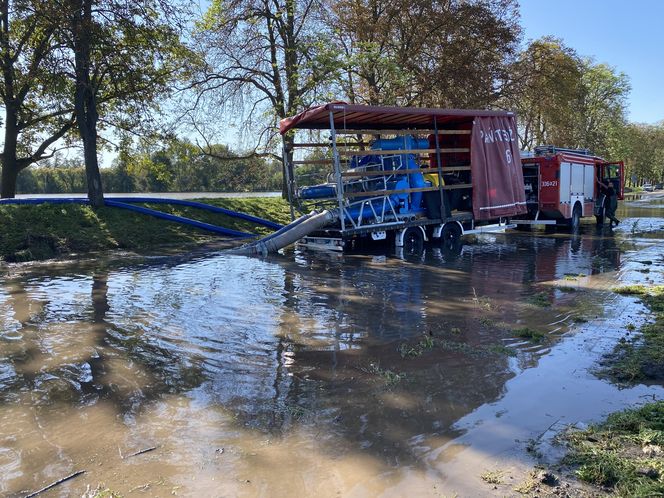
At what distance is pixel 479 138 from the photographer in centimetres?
1509

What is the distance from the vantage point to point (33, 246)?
1412cm

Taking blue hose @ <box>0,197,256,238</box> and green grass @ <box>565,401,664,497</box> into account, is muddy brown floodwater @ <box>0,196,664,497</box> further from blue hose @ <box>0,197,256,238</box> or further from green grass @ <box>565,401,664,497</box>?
blue hose @ <box>0,197,256,238</box>

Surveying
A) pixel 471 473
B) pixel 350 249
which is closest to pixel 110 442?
pixel 471 473

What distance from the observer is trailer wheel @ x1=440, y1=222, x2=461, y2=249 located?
15141 mm

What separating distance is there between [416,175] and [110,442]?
1162 centimetres

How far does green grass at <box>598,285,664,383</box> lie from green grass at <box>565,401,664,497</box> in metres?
0.81

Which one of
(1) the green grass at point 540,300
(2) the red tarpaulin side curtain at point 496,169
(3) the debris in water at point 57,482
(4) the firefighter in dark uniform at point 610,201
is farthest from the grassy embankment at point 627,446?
(4) the firefighter in dark uniform at point 610,201

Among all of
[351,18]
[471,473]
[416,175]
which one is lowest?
[471,473]

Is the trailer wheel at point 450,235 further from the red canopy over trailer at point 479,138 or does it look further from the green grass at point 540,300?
the green grass at point 540,300

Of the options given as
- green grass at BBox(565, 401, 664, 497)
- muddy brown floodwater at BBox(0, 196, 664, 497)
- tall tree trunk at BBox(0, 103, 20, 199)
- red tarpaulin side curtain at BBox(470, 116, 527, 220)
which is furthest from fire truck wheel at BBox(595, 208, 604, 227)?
tall tree trunk at BBox(0, 103, 20, 199)

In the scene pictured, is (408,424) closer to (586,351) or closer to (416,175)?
(586,351)

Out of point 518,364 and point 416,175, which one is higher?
point 416,175

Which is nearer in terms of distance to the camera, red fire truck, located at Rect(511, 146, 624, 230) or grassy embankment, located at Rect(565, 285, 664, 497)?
grassy embankment, located at Rect(565, 285, 664, 497)

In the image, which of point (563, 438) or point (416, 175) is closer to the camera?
point (563, 438)
